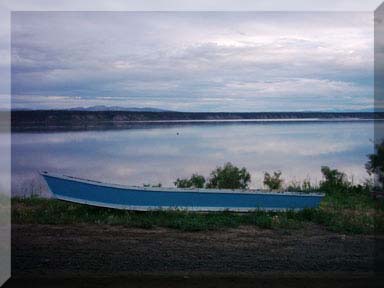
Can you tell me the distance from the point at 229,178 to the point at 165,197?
2102 millimetres

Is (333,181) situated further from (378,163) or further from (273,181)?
(378,163)

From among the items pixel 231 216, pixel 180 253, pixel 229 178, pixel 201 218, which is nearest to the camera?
pixel 180 253

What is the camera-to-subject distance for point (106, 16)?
666 cm

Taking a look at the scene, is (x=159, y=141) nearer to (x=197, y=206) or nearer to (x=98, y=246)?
(x=197, y=206)

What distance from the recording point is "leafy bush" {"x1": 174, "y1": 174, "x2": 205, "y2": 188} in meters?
9.60

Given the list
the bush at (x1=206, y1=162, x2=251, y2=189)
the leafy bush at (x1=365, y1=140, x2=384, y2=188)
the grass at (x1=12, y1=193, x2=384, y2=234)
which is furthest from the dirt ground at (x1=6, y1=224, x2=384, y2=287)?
the bush at (x1=206, y1=162, x2=251, y2=189)

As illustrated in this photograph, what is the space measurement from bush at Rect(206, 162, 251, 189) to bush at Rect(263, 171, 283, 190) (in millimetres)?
462

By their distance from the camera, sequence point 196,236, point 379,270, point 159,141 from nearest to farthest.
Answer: point 379,270, point 196,236, point 159,141

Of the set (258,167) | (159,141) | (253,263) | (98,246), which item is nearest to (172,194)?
(98,246)

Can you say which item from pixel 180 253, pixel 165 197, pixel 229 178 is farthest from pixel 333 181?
pixel 180 253

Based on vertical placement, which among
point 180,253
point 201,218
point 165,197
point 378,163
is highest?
point 378,163

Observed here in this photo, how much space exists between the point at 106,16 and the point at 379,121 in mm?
3193

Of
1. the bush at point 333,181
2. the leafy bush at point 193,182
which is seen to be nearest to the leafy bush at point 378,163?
the bush at point 333,181

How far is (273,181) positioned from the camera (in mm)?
9977
